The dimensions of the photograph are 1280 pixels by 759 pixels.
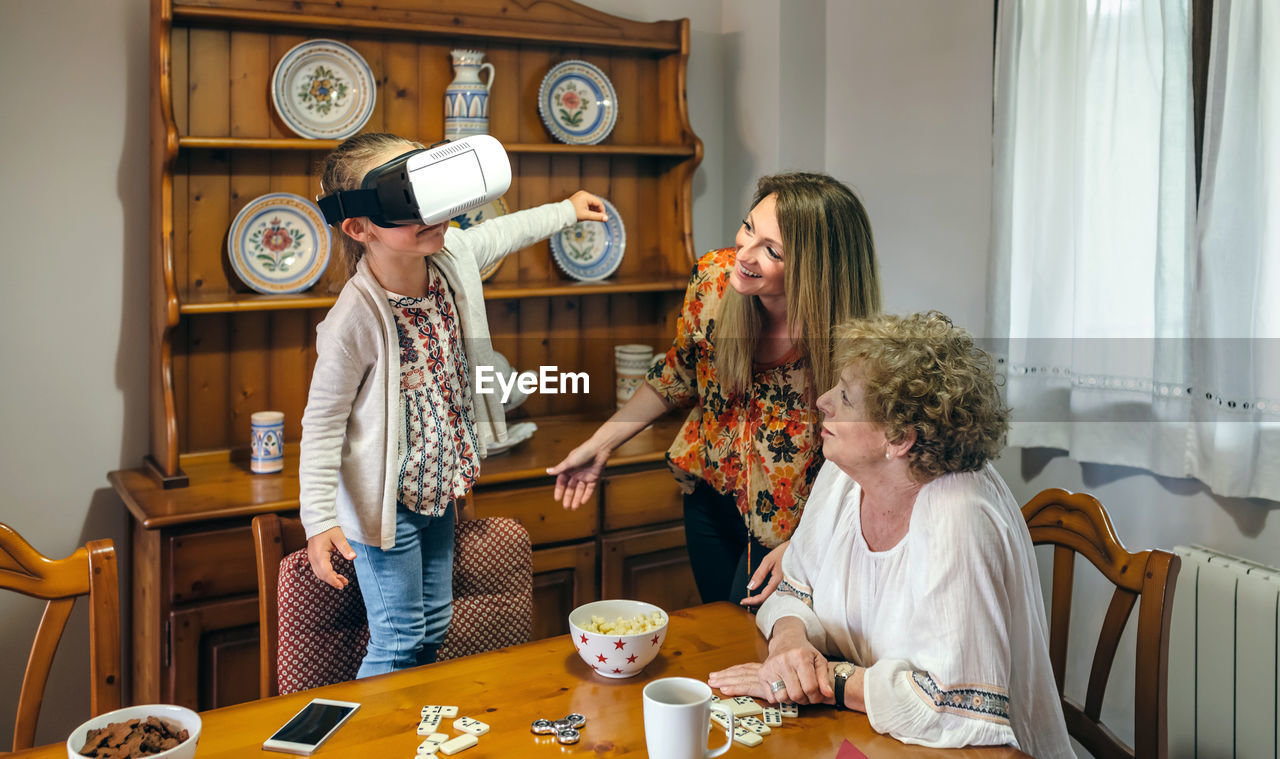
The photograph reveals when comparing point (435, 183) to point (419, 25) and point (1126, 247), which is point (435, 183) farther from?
point (1126, 247)

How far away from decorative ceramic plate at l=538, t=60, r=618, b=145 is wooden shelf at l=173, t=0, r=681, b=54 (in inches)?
3.4

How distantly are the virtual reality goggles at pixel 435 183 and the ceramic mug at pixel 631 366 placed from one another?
1529 mm

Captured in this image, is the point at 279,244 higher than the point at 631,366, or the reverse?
the point at 279,244

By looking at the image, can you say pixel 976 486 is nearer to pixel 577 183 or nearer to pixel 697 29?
pixel 577 183

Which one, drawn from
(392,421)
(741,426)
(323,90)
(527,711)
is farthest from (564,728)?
(323,90)

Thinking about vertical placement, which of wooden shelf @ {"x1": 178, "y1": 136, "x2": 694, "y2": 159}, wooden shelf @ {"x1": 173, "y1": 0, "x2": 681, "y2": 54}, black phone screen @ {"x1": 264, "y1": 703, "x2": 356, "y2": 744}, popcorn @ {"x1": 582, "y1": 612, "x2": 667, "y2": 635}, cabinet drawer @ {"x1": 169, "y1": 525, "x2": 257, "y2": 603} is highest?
wooden shelf @ {"x1": 173, "y1": 0, "x2": 681, "y2": 54}

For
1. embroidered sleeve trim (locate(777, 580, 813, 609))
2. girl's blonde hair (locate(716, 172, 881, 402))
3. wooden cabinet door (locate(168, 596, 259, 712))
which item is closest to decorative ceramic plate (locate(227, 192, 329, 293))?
wooden cabinet door (locate(168, 596, 259, 712))

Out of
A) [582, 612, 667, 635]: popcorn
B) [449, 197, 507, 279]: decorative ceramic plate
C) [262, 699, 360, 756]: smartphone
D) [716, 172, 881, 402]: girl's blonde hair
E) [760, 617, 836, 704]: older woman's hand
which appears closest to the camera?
[262, 699, 360, 756]: smartphone

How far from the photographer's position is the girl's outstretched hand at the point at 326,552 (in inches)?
60.7

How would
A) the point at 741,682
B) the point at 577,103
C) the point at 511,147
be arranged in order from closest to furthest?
the point at 741,682 < the point at 511,147 < the point at 577,103

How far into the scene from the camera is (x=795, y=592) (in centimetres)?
153

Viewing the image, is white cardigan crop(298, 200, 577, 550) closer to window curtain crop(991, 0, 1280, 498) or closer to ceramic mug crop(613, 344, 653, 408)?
ceramic mug crop(613, 344, 653, 408)

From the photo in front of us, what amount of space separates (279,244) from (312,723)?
1.58 meters

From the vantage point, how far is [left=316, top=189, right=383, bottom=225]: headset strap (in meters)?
1.52
